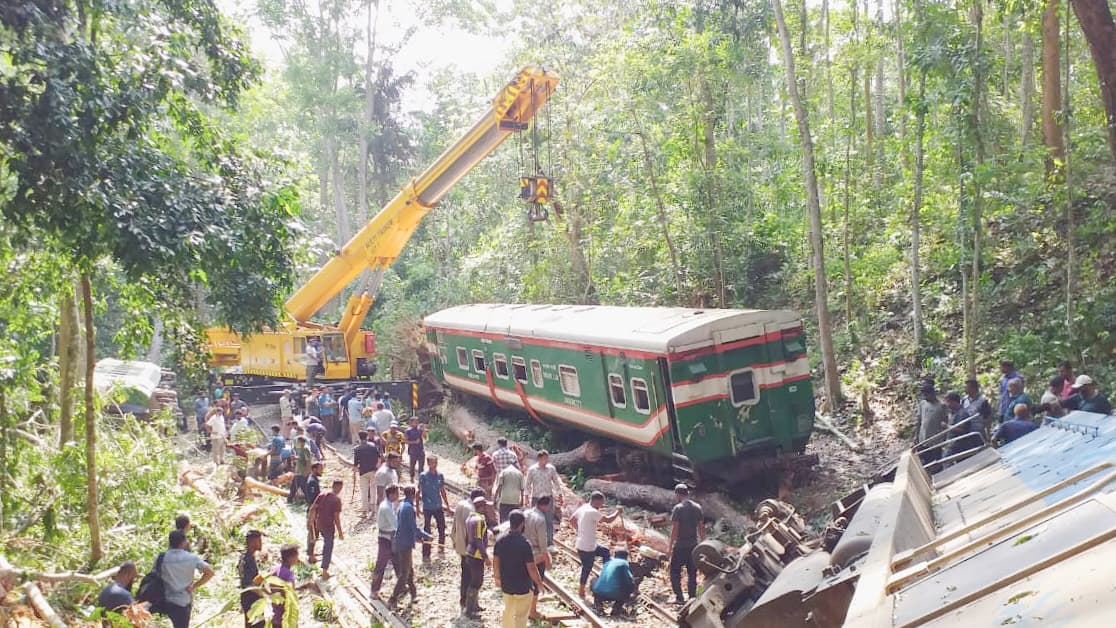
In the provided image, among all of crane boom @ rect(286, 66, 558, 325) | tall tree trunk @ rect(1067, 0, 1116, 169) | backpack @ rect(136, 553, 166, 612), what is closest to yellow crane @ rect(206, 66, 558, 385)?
crane boom @ rect(286, 66, 558, 325)

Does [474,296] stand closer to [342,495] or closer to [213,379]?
[213,379]

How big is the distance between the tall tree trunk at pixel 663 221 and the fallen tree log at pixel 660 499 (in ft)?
26.1

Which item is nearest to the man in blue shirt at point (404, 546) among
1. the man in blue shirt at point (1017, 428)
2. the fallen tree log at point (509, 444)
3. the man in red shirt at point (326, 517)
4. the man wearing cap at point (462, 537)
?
the man wearing cap at point (462, 537)

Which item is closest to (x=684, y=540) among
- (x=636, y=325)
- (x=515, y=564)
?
(x=515, y=564)

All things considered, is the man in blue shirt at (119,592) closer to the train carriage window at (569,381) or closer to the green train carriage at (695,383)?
the green train carriage at (695,383)

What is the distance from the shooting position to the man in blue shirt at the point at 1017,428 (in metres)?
8.76

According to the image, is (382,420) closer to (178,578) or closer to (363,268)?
(363,268)

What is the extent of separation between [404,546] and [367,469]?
4109 mm

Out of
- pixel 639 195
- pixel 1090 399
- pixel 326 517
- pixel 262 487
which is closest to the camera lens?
pixel 1090 399

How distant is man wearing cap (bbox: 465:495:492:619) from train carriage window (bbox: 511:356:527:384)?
291 inches

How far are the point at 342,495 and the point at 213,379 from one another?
11.9m

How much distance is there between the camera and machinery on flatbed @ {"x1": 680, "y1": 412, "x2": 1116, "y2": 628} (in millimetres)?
3443

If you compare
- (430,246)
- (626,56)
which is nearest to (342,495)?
(626,56)

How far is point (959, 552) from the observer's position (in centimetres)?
459
